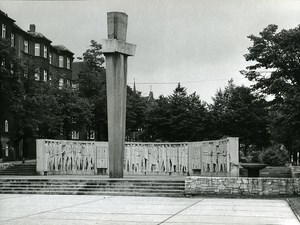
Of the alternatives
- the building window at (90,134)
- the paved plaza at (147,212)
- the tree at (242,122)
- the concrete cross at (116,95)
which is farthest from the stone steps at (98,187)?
the building window at (90,134)

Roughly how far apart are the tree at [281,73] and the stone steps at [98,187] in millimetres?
18111

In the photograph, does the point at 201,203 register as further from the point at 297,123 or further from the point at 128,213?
the point at 297,123

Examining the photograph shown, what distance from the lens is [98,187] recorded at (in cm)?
2458

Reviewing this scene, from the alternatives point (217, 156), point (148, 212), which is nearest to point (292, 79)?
point (217, 156)

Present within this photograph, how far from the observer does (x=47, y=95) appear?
50906 millimetres

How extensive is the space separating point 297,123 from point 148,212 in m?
26.7

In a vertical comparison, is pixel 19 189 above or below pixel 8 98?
below

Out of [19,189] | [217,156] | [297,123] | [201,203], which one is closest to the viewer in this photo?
[201,203]

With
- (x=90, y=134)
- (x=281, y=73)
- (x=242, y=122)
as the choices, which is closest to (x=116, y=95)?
(x=281, y=73)

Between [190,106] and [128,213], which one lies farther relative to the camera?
[190,106]

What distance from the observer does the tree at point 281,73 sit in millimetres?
40031

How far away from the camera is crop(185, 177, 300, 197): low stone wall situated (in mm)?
21469

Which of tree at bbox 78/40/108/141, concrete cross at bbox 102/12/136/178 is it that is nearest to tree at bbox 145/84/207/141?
tree at bbox 78/40/108/141

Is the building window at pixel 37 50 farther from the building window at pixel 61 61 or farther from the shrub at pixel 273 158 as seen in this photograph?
the shrub at pixel 273 158
